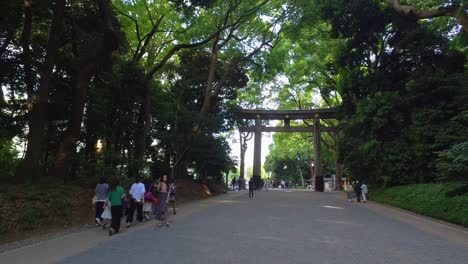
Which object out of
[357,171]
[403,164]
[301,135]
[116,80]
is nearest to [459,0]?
[403,164]

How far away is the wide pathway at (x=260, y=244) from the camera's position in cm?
684

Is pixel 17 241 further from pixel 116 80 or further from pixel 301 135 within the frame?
pixel 301 135

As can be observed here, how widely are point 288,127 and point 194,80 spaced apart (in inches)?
695

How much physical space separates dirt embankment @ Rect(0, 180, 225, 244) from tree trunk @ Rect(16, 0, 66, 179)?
980mm

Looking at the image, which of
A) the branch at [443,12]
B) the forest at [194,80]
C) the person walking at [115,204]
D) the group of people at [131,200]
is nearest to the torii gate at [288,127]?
the forest at [194,80]

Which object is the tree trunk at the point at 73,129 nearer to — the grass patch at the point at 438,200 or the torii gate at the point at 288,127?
the grass patch at the point at 438,200

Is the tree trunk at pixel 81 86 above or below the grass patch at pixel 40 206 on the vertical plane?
above

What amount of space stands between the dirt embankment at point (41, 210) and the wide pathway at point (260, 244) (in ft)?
4.29

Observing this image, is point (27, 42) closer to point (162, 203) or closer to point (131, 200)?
point (131, 200)

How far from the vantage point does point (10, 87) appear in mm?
16547

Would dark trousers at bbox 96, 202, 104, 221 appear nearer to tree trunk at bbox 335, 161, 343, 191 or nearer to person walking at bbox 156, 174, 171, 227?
person walking at bbox 156, 174, 171, 227

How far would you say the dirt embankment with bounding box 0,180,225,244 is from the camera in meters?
9.82

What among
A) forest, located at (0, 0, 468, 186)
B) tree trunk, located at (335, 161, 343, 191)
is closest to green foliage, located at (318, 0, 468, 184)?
forest, located at (0, 0, 468, 186)

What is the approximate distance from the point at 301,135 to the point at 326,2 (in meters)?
30.7
